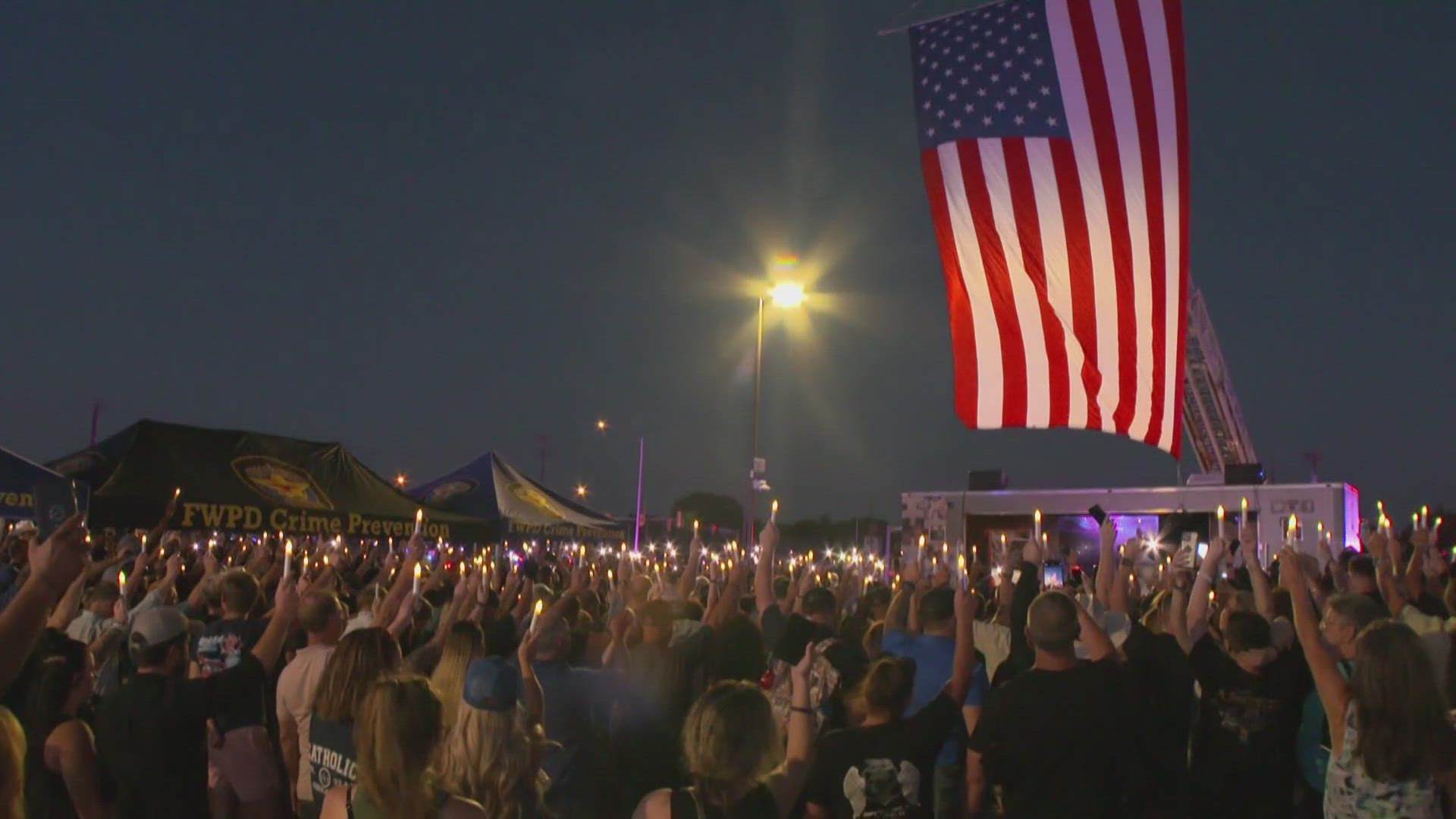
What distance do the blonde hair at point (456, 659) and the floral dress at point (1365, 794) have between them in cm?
342

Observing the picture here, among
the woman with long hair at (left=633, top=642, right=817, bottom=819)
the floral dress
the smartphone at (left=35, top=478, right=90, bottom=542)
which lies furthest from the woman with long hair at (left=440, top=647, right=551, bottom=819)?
the smartphone at (left=35, top=478, right=90, bottom=542)

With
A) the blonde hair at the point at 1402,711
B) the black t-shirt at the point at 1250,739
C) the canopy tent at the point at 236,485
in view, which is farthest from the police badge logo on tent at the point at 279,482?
the blonde hair at the point at 1402,711

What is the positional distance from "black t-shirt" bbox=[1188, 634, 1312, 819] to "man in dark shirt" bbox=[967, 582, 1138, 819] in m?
1.43

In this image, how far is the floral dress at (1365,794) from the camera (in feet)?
13.3

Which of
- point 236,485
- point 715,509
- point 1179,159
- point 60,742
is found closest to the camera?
point 60,742

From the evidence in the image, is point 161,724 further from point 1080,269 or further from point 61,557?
point 1080,269

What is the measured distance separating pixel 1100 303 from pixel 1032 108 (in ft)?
6.89

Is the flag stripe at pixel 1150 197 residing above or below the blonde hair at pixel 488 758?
above

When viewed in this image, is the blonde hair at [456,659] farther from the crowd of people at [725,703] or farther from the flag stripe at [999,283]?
the flag stripe at [999,283]

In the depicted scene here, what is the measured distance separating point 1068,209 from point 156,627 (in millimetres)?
9282

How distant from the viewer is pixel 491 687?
12.4 feet

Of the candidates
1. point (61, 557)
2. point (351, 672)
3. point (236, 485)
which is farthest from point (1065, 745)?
point (236, 485)

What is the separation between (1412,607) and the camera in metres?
7.30

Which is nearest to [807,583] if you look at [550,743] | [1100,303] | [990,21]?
[550,743]
